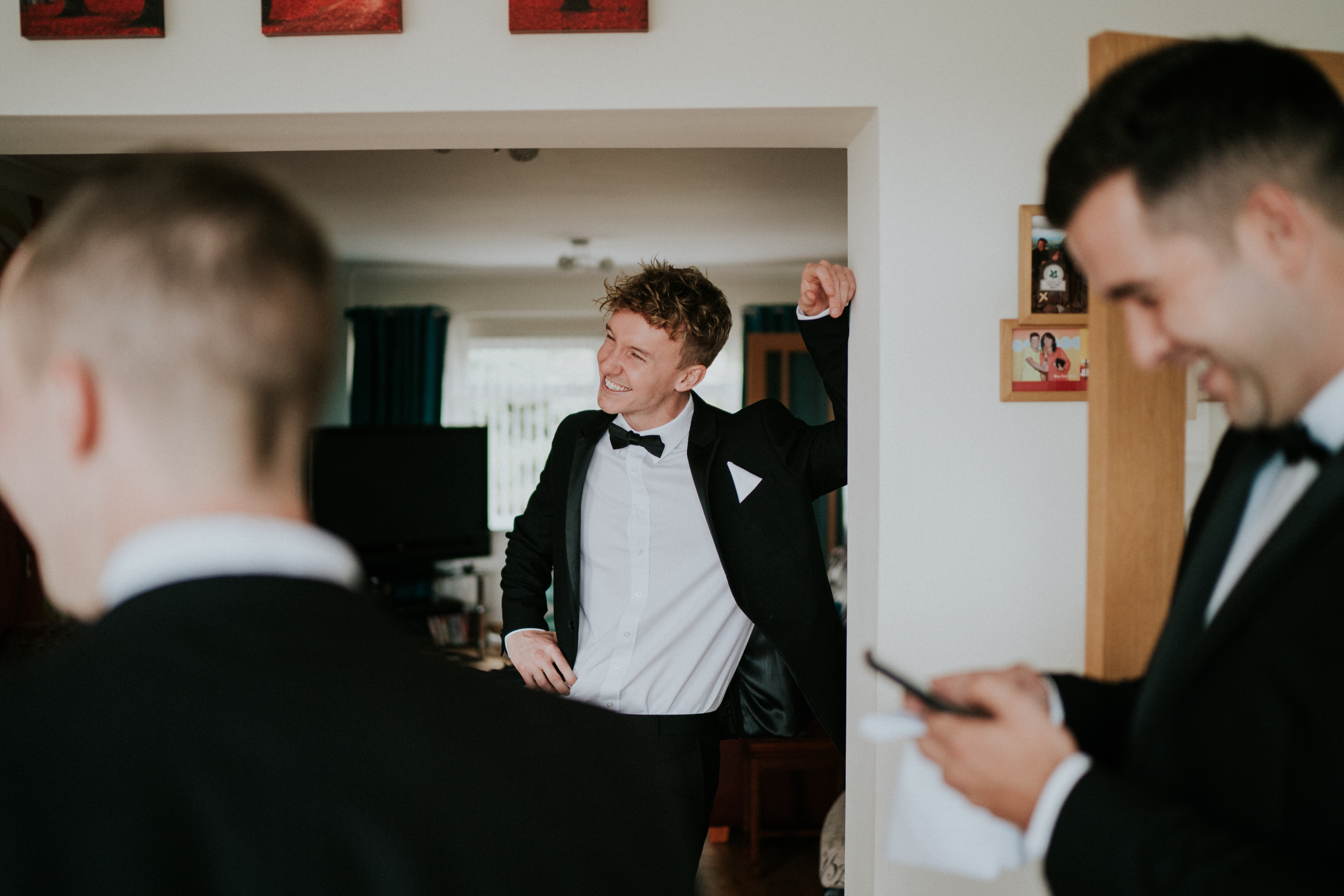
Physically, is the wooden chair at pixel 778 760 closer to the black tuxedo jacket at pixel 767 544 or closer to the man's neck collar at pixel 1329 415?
the black tuxedo jacket at pixel 767 544

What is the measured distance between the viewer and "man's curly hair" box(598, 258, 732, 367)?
2062 millimetres

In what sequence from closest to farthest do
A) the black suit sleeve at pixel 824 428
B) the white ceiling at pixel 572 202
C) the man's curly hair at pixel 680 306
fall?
the black suit sleeve at pixel 824 428, the man's curly hair at pixel 680 306, the white ceiling at pixel 572 202

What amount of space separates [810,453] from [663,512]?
0.37m

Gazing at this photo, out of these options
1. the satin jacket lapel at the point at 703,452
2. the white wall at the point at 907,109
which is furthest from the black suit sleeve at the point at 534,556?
the white wall at the point at 907,109

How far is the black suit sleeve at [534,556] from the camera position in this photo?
7.20 ft

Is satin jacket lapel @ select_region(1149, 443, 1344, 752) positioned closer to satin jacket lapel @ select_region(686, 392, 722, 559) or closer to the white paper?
the white paper

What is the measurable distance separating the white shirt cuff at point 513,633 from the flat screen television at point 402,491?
11.9ft

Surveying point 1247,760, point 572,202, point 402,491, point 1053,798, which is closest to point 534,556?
point 1053,798

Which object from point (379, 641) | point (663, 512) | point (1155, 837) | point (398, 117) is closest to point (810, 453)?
point (663, 512)

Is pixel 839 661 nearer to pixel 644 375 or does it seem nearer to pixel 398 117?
pixel 644 375

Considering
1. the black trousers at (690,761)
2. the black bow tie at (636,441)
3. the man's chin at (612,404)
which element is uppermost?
the man's chin at (612,404)

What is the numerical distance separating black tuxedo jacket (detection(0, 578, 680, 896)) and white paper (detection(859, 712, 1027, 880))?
0.50 meters

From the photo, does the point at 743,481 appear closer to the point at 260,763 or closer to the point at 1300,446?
the point at 1300,446

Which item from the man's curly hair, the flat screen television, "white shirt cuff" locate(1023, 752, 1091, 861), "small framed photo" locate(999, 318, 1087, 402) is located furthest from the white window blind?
"white shirt cuff" locate(1023, 752, 1091, 861)
